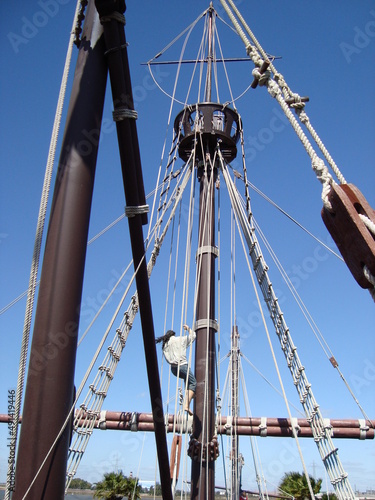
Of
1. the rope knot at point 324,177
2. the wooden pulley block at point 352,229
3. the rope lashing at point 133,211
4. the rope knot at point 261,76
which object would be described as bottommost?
the wooden pulley block at point 352,229

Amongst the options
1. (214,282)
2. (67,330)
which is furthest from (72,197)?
(214,282)

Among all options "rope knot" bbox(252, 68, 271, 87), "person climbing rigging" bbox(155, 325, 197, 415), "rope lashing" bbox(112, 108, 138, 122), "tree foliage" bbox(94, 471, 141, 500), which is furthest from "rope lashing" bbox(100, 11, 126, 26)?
"tree foliage" bbox(94, 471, 141, 500)

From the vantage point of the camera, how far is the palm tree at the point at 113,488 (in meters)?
14.5

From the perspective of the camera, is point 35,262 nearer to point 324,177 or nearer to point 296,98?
point 324,177

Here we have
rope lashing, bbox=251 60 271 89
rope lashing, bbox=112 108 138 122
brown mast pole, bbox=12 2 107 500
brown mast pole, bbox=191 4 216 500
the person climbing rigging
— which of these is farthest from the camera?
the person climbing rigging

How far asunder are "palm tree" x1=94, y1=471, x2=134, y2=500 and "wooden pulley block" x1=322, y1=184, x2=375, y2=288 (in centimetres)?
1509

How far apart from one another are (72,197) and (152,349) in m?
1.29

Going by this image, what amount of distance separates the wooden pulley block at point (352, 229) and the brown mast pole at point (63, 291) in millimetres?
1223

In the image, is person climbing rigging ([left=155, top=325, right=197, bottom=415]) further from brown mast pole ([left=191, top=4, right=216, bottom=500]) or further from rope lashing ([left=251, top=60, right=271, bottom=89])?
rope lashing ([left=251, top=60, right=271, bottom=89])

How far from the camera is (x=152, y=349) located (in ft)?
10.1

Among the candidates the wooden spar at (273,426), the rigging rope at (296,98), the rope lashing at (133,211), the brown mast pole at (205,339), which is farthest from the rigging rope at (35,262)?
the wooden spar at (273,426)

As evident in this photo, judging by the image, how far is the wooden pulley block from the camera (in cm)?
141

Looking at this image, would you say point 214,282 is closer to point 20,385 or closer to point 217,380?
point 217,380

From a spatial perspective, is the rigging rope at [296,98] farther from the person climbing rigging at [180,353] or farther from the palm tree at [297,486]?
the palm tree at [297,486]
